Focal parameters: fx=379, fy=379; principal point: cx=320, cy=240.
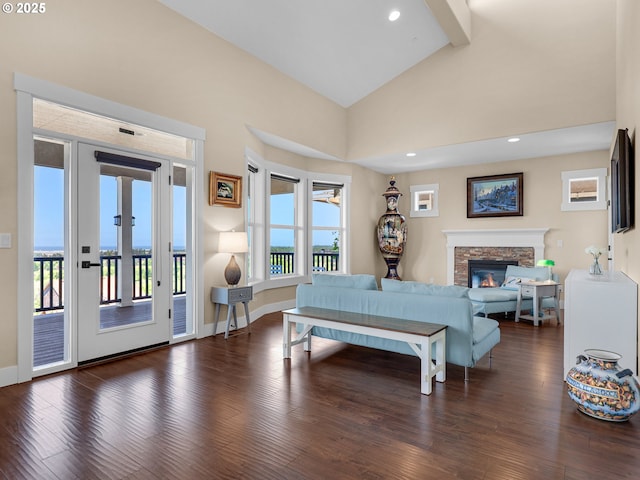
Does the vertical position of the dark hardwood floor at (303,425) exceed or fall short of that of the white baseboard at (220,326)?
it falls short

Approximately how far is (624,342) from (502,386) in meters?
0.95

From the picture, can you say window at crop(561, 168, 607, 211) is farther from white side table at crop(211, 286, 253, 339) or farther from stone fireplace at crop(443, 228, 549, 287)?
white side table at crop(211, 286, 253, 339)

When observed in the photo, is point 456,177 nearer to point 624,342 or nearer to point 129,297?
point 624,342

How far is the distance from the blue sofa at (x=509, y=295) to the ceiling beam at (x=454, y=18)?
146 inches

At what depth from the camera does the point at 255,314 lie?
5715 millimetres

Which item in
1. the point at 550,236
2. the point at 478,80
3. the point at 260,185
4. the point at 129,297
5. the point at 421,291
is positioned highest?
the point at 478,80

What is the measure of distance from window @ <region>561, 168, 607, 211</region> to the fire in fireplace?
1.37m

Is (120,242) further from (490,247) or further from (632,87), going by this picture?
(490,247)

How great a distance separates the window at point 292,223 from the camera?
6035mm

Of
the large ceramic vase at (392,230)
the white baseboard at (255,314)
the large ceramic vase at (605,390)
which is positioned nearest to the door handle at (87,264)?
the white baseboard at (255,314)

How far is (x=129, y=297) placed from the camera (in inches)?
204

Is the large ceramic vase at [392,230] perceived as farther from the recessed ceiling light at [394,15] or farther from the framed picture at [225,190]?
the framed picture at [225,190]

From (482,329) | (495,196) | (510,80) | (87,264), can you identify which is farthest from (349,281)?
(495,196)

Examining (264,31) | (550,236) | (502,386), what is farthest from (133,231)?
(550,236)
